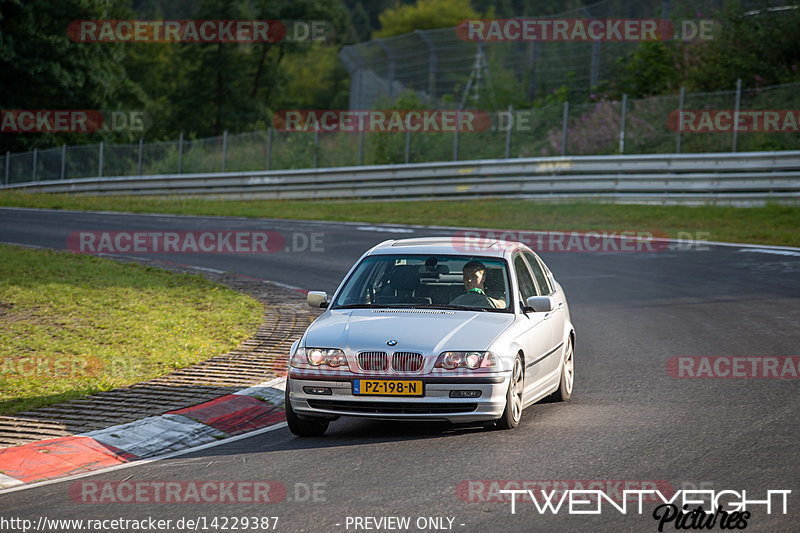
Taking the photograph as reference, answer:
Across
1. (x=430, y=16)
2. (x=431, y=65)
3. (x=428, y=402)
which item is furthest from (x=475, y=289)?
(x=430, y=16)

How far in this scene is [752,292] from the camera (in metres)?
15.1

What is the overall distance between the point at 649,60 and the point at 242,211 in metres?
15.0

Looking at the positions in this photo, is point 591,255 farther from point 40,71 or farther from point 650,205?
point 40,71

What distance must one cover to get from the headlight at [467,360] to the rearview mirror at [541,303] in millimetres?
930

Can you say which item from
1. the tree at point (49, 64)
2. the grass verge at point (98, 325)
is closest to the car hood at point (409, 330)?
the grass verge at point (98, 325)

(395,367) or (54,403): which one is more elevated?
(395,367)

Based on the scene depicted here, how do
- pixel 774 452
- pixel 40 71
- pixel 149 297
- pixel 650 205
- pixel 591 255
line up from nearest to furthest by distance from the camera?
1. pixel 774 452
2. pixel 149 297
3. pixel 591 255
4. pixel 650 205
5. pixel 40 71

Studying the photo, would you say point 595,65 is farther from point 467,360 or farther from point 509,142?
point 467,360

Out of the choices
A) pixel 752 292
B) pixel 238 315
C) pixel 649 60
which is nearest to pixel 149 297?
pixel 238 315

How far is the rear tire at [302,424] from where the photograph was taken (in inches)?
298

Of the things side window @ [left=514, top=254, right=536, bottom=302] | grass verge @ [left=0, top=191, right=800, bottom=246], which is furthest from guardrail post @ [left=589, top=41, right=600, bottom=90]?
side window @ [left=514, top=254, right=536, bottom=302]

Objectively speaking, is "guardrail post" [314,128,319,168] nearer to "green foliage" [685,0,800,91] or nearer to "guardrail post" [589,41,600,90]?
"guardrail post" [589,41,600,90]

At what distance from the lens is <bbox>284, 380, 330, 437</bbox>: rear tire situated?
7.57 m

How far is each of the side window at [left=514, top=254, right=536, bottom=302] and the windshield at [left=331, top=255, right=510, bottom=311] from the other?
0.21 metres
